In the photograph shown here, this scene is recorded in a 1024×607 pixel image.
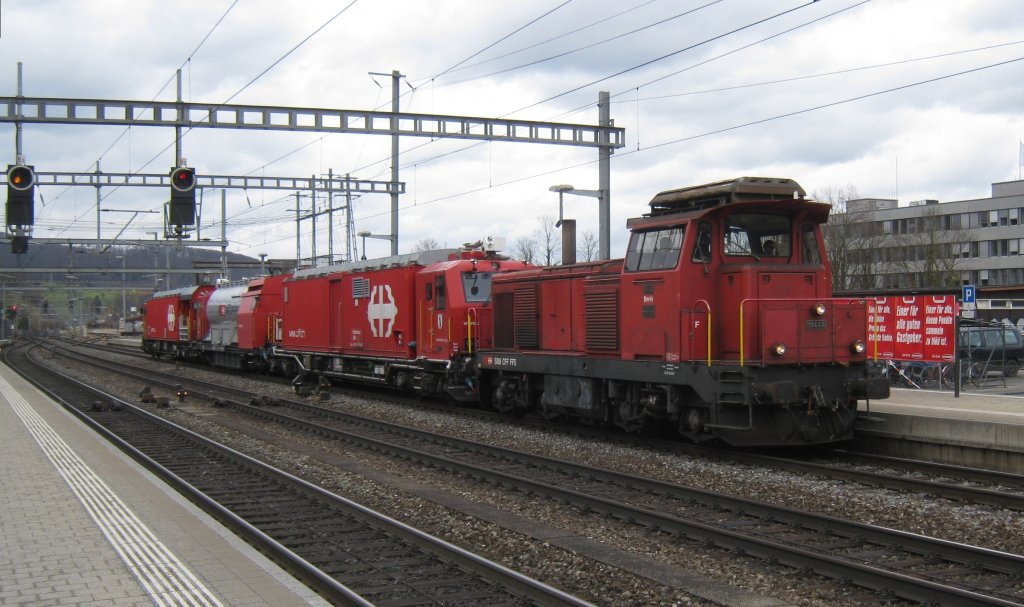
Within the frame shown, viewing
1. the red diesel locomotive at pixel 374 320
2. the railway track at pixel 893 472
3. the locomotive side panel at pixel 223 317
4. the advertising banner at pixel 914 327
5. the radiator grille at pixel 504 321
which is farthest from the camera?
the locomotive side panel at pixel 223 317

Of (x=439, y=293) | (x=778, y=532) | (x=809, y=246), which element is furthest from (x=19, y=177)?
(x=778, y=532)

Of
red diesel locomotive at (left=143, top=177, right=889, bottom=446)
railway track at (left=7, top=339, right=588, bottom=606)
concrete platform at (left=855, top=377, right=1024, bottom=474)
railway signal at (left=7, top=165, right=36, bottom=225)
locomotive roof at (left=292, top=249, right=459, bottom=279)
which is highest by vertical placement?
railway signal at (left=7, top=165, right=36, bottom=225)

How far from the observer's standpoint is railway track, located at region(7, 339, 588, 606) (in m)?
7.10

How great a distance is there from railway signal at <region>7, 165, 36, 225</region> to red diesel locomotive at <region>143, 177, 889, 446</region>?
9.04m

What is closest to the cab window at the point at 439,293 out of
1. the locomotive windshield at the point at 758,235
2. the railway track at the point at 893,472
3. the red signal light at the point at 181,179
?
the red signal light at the point at 181,179

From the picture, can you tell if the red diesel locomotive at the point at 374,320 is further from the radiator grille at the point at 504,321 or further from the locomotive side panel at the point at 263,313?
the radiator grille at the point at 504,321

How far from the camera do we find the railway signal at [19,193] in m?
19.0

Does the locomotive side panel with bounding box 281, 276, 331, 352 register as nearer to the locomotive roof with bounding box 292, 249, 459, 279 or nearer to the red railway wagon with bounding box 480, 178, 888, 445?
the locomotive roof with bounding box 292, 249, 459, 279

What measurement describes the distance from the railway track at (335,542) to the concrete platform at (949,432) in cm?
842

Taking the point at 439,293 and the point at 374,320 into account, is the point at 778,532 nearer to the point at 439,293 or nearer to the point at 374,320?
the point at 439,293

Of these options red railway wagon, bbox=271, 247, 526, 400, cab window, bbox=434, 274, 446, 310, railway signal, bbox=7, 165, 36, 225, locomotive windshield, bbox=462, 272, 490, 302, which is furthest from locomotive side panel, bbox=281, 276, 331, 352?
railway signal, bbox=7, 165, 36, 225

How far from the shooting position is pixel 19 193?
19.1m

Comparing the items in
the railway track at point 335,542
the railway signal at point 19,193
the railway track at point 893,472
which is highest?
the railway signal at point 19,193

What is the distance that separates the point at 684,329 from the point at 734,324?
0.75 m
